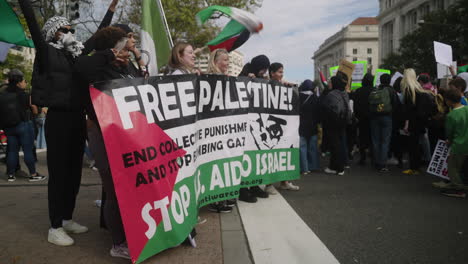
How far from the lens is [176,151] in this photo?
3.25 metres

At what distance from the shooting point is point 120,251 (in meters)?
3.15

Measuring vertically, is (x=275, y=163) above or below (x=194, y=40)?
below

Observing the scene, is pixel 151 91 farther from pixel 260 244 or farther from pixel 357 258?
pixel 357 258

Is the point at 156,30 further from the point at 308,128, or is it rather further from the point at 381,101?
the point at 381,101

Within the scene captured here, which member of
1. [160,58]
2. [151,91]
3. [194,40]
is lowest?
[151,91]

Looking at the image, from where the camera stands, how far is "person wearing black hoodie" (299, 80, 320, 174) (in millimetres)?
7242

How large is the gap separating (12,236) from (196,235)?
1.72 m

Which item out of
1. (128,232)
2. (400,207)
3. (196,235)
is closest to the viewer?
(128,232)

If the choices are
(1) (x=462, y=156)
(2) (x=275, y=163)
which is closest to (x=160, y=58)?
(2) (x=275, y=163)

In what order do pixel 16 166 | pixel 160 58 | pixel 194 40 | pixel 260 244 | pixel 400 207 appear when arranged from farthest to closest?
1. pixel 194 40
2. pixel 16 166
3. pixel 160 58
4. pixel 400 207
5. pixel 260 244

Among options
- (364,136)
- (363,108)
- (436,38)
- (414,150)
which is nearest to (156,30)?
(363,108)

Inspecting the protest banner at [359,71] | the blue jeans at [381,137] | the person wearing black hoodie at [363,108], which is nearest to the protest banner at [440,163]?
the blue jeans at [381,137]

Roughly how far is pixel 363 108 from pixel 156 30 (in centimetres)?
494

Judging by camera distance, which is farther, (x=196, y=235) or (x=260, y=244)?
(x=196, y=235)
